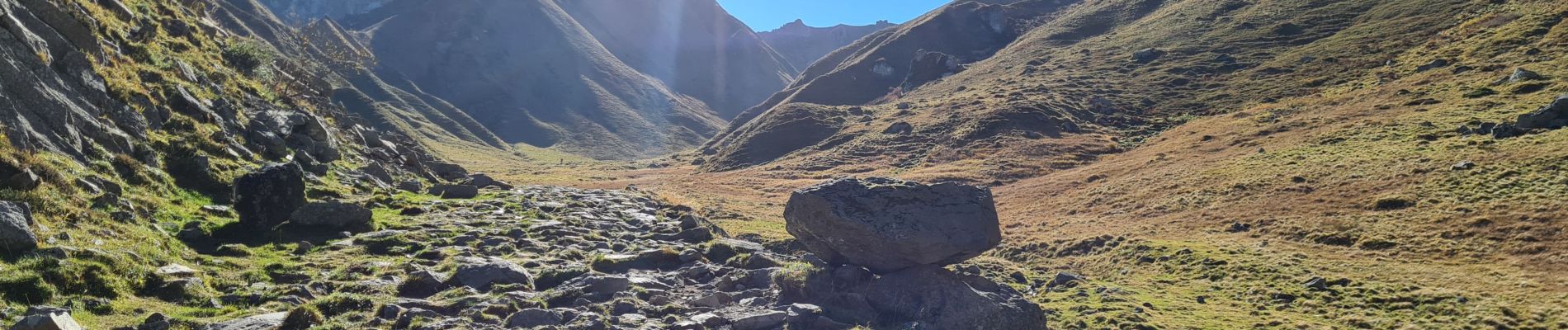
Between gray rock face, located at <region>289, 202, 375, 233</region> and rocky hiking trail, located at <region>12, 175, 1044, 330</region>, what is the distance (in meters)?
0.50

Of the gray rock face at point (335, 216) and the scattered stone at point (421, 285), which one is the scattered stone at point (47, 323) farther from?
the gray rock face at point (335, 216)

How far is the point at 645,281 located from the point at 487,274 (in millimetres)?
3351

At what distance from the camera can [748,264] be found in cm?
2002

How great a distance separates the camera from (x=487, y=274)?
17016 millimetres

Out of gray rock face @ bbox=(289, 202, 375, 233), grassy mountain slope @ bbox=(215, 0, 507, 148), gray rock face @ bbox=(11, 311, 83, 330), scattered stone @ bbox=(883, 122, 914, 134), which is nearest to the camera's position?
gray rock face @ bbox=(11, 311, 83, 330)

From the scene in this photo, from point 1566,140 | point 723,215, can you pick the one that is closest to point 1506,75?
point 1566,140

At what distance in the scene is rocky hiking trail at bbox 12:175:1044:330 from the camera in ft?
45.8

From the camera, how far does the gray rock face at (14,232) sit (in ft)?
38.2

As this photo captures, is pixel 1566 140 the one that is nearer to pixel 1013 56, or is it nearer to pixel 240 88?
pixel 240 88

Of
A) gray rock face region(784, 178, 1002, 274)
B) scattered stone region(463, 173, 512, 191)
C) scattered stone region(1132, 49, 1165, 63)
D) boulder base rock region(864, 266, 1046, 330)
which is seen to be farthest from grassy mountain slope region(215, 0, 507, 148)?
boulder base rock region(864, 266, 1046, 330)

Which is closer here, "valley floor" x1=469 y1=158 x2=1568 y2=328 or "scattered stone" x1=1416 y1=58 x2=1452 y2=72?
"valley floor" x1=469 y1=158 x2=1568 y2=328

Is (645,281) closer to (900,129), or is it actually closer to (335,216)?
(335,216)

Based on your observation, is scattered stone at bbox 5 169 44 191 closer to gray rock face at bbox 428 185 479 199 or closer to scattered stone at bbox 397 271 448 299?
scattered stone at bbox 397 271 448 299

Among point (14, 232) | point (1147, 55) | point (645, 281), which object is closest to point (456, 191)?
point (645, 281)
